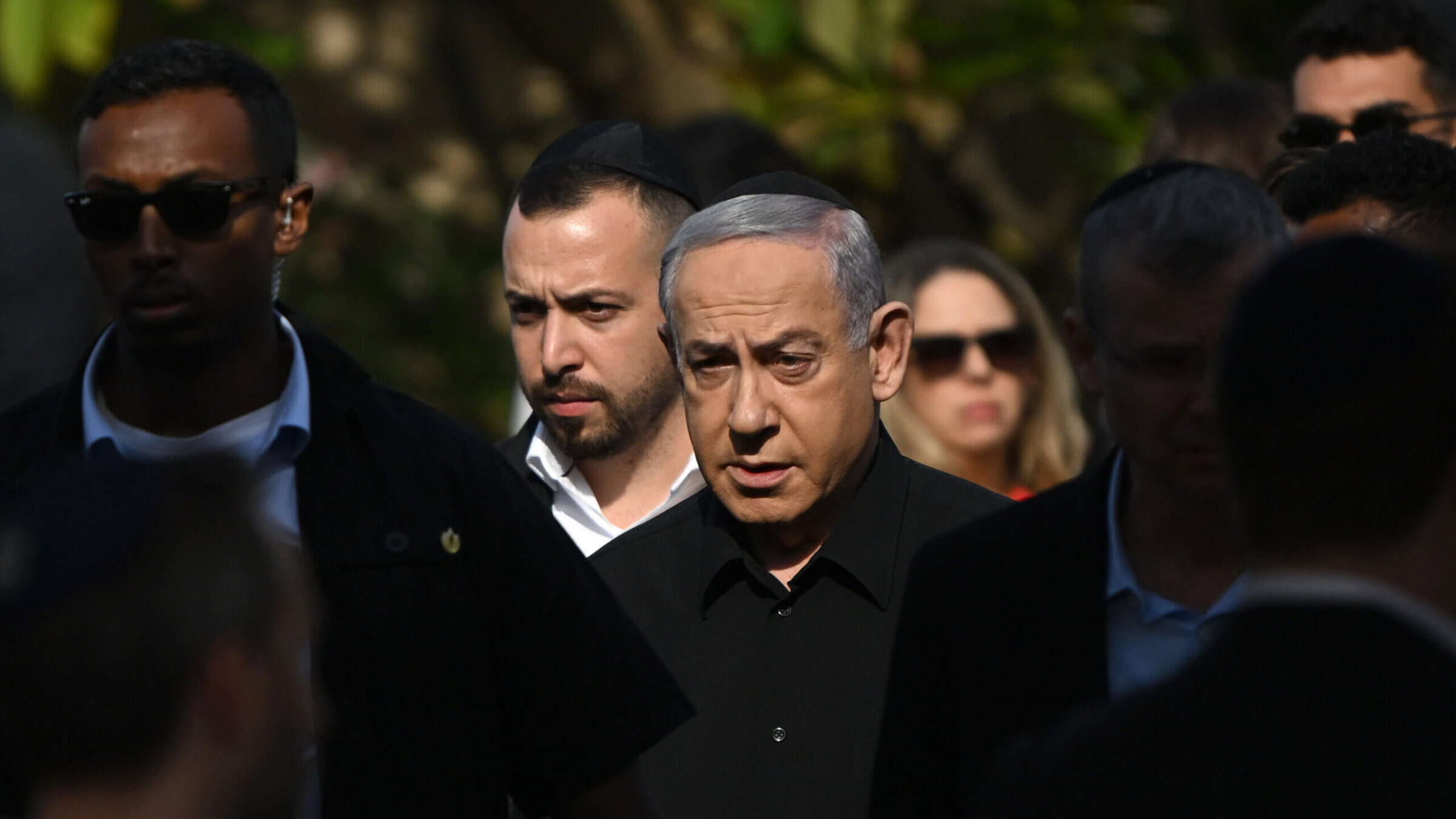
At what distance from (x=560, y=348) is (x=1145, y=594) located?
5.94 feet

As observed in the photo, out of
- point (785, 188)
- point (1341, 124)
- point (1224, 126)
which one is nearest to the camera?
point (785, 188)

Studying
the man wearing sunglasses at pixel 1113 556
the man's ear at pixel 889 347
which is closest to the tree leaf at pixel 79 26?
the man's ear at pixel 889 347

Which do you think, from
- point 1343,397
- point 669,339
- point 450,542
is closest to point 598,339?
point 669,339

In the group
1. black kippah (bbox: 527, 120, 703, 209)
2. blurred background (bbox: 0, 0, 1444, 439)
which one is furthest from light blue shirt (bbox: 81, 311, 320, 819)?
blurred background (bbox: 0, 0, 1444, 439)

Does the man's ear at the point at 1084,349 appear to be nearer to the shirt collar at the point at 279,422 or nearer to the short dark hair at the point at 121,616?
the shirt collar at the point at 279,422

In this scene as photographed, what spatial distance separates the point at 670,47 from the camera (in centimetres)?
948

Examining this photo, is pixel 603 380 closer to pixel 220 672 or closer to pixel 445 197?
pixel 220 672

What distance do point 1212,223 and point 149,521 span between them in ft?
5.78

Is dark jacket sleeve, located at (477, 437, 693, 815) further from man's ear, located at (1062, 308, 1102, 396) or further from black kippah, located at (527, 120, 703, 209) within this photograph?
black kippah, located at (527, 120, 703, 209)

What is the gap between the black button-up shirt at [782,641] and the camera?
3.25 meters

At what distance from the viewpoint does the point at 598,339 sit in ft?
14.0

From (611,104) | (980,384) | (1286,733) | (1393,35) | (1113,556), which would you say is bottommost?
(611,104)

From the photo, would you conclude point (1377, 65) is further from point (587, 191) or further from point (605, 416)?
point (605, 416)

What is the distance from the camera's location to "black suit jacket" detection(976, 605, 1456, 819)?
1656mm
